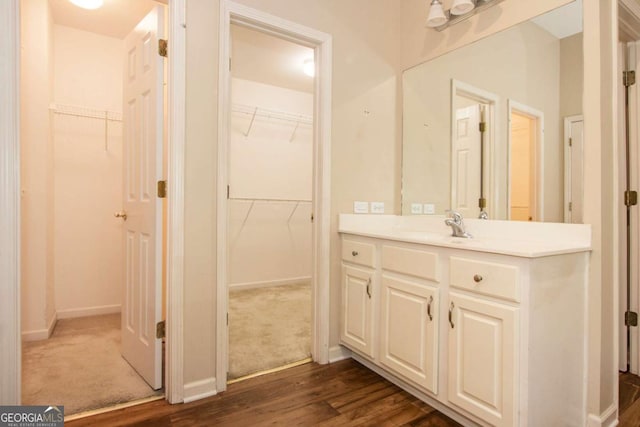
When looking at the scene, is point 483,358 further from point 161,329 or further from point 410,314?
point 161,329

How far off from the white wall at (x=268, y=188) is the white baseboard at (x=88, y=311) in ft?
4.14

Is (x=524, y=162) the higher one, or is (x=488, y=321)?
(x=524, y=162)

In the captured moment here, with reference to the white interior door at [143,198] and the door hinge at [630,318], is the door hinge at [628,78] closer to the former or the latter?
the door hinge at [630,318]

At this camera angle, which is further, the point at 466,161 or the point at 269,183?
the point at 269,183

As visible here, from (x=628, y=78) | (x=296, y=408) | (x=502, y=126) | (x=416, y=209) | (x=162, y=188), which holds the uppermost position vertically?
(x=628, y=78)

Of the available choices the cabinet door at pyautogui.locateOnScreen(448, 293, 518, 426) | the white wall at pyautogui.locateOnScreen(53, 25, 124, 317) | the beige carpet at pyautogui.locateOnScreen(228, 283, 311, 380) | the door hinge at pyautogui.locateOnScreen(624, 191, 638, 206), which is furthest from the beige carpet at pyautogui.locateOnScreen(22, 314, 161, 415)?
the door hinge at pyautogui.locateOnScreen(624, 191, 638, 206)

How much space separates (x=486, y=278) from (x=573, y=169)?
31.1 inches

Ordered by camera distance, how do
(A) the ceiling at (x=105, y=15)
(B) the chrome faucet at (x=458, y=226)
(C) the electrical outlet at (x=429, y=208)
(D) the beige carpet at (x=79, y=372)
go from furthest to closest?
(A) the ceiling at (x=105, y=15) < (C) the electrical outlet at (x=429, y=208) < (B) the chrome faucet at (x=458, y=226) < (D) the beige carpet at (x=79, y=372)

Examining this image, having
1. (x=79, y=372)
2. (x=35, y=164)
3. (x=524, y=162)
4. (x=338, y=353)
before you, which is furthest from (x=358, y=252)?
(x=35, y=164)

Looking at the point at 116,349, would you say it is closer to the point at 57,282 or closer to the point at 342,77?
the point at 57,282

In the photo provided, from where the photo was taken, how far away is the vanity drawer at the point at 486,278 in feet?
4.50

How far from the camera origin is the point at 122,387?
6.33ft

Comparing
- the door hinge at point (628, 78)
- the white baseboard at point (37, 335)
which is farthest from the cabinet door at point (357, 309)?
the white baseboard at point (37, 335)

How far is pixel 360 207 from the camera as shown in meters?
2.47
